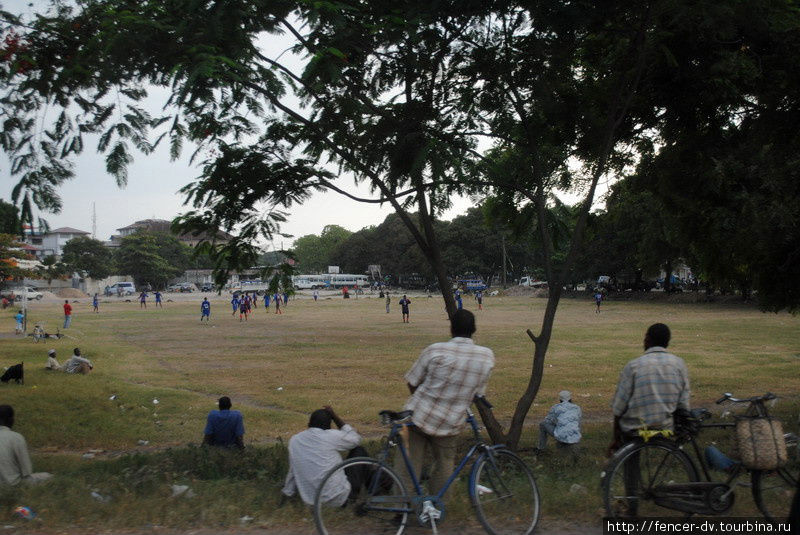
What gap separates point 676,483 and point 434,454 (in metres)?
1.70

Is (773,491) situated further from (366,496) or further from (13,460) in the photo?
(13,460)

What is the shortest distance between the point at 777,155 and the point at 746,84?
1039 millimetres

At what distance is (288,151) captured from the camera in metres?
8.80

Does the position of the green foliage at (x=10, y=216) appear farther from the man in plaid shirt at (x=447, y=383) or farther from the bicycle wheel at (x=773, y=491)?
the bicycle wheel at (x=773, y=491)

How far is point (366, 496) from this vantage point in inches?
170

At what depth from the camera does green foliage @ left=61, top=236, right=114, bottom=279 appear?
8931 cm

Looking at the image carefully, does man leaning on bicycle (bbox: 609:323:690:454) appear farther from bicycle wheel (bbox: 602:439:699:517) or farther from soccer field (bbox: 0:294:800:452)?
soccer field (bbox: 0:294:800:452)

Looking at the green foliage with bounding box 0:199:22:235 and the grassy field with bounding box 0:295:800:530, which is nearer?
the grassy field with bounding box 0:295:800:530

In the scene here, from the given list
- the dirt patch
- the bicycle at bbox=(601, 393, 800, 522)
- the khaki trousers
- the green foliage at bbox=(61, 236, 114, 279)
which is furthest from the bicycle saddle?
the green foliage at bbox=(61, 236, 114, 279)

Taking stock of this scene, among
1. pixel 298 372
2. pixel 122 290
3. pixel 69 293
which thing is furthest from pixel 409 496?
pixel 69 293

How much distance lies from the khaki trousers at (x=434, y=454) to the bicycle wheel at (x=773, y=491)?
208cm

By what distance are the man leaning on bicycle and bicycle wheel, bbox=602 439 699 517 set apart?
204 mm

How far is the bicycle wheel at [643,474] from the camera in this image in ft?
14.9

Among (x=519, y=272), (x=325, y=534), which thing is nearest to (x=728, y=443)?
(x=325, y=534)
